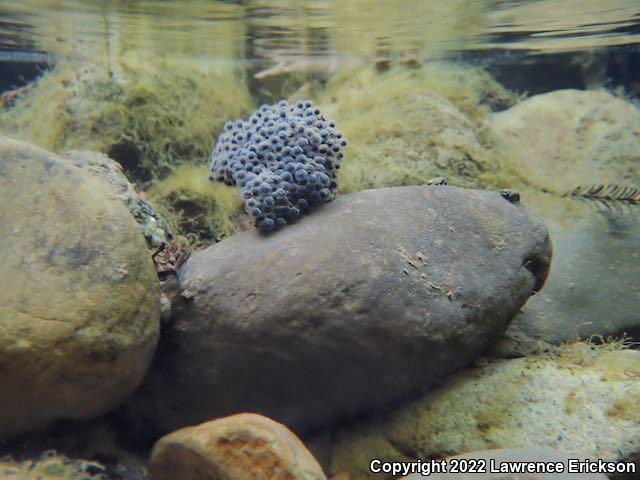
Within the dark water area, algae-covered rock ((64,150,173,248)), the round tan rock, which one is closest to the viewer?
the round tan rock

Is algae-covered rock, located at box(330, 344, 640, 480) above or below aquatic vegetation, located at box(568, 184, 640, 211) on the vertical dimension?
below

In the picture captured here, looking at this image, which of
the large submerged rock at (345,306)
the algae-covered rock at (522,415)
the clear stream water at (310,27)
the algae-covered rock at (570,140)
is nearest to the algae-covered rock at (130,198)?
the large submerged rock at (345,306)

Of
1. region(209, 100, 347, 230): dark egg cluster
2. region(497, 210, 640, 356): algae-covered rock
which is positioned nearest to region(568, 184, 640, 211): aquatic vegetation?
region(497, 210, 640, 356): algae-covered rock

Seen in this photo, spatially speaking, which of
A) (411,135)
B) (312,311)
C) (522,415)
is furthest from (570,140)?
(312,311)

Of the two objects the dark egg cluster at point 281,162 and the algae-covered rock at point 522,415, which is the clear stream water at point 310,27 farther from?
the algae-covered rock at point 522,415

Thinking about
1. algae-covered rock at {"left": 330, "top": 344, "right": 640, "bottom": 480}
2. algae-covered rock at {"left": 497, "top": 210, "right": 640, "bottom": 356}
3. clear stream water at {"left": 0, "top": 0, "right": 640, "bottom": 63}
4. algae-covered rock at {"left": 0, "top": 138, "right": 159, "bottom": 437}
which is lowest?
algae-covered rock at {"left": 330, "top": 344, "right": 640, "bottom": 480}

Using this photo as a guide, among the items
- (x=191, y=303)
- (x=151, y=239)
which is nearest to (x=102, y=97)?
(x=151, y=239)

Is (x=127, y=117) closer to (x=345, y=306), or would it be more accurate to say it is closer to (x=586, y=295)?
(x=345, y=306)

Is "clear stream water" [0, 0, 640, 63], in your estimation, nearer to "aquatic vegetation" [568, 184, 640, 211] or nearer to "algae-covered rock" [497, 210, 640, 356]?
"aquatic vegetation" [568, 184, 640, 211]
